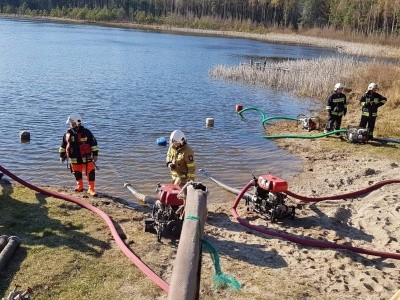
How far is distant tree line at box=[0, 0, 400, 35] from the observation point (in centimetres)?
7645

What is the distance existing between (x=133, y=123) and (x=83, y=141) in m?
8.11

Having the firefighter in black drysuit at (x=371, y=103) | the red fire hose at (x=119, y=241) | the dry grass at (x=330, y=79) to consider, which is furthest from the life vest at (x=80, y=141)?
the dry grass at (x=330, y=79)

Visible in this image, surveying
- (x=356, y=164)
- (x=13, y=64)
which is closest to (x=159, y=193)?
(x=356, y=164)

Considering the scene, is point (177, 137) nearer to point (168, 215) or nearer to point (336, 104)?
point (168, 215)

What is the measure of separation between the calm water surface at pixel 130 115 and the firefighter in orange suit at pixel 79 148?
3.43 ft

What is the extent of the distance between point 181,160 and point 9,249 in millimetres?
3070

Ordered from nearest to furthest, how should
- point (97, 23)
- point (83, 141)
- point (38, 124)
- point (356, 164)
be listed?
point (83, 141), point (356, 164), point (38, 124), point (97, 23)

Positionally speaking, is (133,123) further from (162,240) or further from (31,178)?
(162,240)

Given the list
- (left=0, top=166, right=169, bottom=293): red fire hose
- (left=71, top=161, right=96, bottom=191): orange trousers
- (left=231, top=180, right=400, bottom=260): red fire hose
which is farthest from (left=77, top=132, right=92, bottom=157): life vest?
(left=231, top=180, right=400, bottom=260): red fire hose

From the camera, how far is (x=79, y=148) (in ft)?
29.2

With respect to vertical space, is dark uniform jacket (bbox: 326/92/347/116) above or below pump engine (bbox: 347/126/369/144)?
above

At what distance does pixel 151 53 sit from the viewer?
41.1 metres

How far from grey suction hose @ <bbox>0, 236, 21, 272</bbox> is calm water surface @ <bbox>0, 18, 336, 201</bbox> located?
11.8ft

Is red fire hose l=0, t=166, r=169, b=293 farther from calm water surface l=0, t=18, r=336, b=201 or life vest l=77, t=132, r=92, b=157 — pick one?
calm water surface l=0, t=18, r=336, b=201
